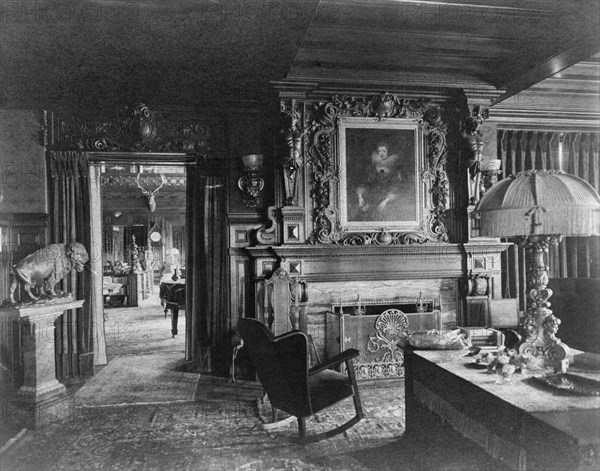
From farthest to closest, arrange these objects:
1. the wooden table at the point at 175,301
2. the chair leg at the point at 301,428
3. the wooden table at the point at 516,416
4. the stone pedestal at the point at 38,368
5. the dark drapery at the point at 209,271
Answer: the wooden table at the point at 175,301 < the dark drapery at the point at 209,271 < the stone pedestal at the point at 38,368 < the chair leg at the point at 301,428 < the wooden table at the point at 516,416

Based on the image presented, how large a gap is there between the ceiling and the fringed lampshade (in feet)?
5.81

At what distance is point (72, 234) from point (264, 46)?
2.96 meters

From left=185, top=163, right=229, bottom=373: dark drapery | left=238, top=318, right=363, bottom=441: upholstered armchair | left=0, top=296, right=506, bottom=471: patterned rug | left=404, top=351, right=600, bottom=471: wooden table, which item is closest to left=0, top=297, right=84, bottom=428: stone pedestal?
left=0, top=296, right=506, bottom=471: patterned rug

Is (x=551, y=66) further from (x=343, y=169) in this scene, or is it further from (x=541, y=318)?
(x=541, y=318)

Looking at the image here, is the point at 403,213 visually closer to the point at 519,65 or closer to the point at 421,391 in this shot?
the point at 519,65

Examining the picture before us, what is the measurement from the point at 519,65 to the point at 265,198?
2974 millimetres

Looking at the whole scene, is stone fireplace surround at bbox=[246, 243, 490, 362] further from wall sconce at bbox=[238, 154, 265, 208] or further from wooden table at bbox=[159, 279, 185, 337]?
wooden table at bbox=[159, 279, 185, 337]

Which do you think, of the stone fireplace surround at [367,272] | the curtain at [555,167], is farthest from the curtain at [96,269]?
the curtain at [555,167]

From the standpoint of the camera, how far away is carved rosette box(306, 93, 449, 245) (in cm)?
488

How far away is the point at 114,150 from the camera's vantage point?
495 centimetres

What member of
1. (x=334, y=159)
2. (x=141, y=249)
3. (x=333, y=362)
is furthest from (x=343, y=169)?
(x=141, y=249)

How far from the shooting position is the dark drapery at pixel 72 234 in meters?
4.91

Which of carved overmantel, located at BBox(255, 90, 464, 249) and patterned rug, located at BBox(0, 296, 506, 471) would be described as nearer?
patterned rug, located at BBox(0, 296, 506, 471)

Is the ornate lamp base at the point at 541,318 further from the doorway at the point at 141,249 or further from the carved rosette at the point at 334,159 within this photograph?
the doorway at the point at 141,249
